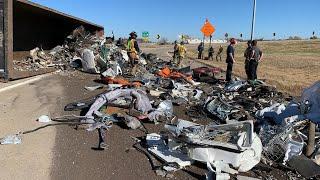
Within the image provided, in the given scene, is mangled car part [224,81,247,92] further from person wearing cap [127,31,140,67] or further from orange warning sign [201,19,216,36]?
orange warning sign [201,19,216,36]

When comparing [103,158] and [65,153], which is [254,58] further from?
[65,153]

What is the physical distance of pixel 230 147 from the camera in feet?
21.8

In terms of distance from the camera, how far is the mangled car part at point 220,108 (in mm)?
10383

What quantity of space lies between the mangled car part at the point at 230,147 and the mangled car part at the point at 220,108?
9.84 feet

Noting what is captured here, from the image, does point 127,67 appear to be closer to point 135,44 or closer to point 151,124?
point 135,44

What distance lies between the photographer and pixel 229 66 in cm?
1759

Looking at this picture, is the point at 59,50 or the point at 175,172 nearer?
the point at 175,172

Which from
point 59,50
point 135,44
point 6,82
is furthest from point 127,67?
point 6,82

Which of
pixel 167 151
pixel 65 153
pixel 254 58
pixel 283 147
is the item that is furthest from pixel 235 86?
pixel 65 153

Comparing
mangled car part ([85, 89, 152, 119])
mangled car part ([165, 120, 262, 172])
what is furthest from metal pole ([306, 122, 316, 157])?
mangled car part ([85, 89, 152, 119])

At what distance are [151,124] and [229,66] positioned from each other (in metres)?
8.72

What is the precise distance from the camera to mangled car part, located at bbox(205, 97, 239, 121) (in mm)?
10383

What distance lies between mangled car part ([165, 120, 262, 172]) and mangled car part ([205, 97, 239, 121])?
300cm

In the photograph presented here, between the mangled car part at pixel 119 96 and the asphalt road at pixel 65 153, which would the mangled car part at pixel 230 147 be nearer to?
the asphalt road at pixel 65 153
